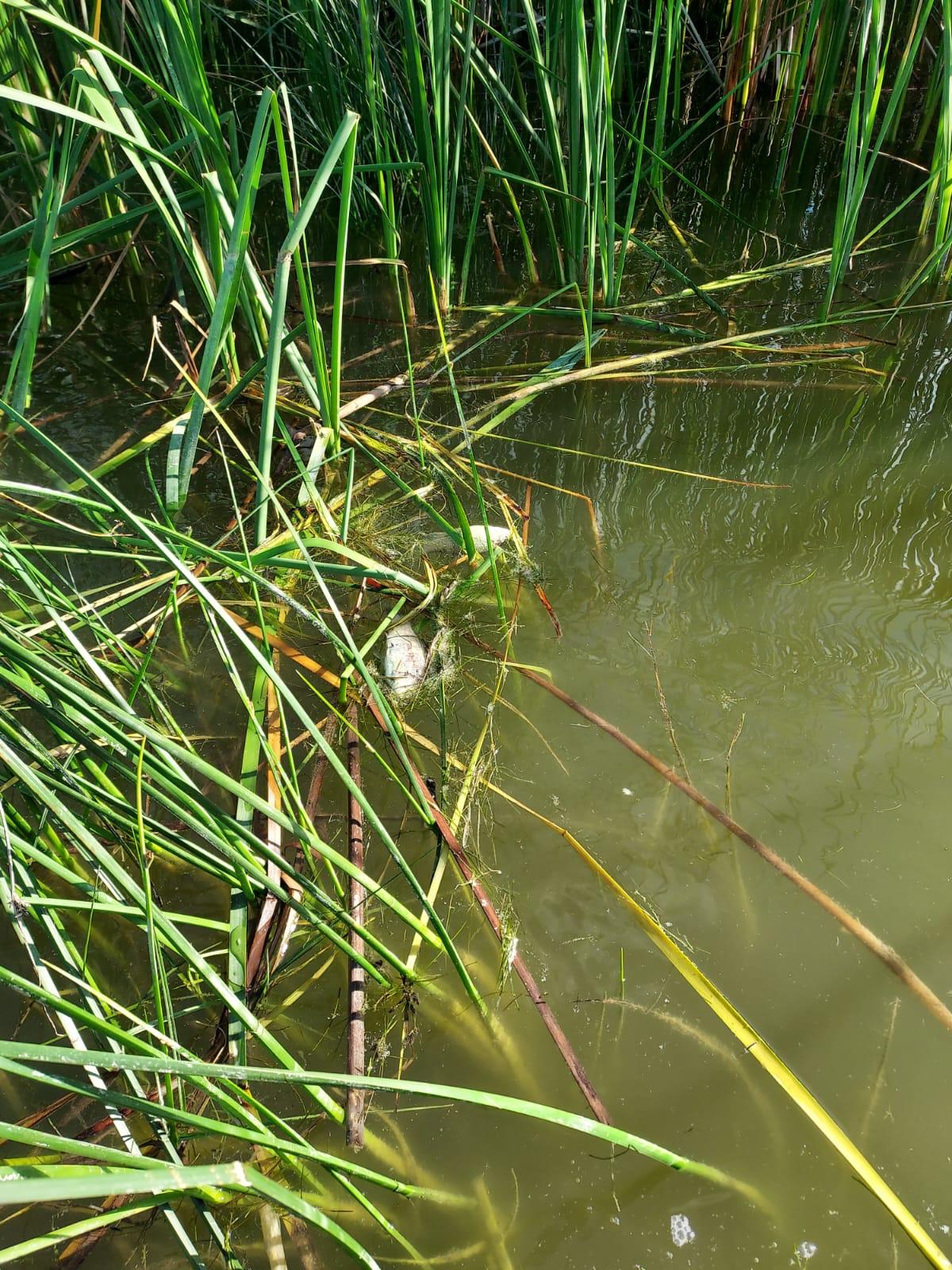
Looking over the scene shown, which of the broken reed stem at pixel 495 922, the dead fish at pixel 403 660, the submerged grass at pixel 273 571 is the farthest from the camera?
the dead fish at pixel 403 660

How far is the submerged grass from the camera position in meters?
0.76

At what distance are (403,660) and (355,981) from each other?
51 cm

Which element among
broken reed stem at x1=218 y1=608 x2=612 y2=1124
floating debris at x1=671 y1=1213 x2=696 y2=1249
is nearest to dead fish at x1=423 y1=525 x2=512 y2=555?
broken reed stem at x1=218 y1=608 x2=612 y2=1124

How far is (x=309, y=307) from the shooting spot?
1.25 metres

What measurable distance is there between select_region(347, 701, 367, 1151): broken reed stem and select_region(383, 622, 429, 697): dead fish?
0.11m

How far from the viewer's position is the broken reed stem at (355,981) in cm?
82

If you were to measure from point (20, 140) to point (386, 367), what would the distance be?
0.90 m

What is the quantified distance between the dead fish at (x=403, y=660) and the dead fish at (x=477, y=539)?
0.72 ft

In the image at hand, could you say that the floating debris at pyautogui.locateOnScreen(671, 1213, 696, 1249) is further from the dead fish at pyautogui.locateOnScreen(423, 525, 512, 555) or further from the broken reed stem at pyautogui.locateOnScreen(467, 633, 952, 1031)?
the dead fish at pyautogui.locateOnScreen(423, 525, 512, 555)

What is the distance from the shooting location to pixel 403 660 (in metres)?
1.30

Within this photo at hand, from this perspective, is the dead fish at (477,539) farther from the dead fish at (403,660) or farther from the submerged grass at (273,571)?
the dead fish at (403,660)

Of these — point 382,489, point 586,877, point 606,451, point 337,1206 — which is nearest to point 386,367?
point 382,489

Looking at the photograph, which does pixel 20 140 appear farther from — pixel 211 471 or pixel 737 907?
pixel 737 907

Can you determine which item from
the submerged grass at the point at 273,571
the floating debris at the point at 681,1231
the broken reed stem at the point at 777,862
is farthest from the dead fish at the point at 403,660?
the floating debris at the point at 681,1231
